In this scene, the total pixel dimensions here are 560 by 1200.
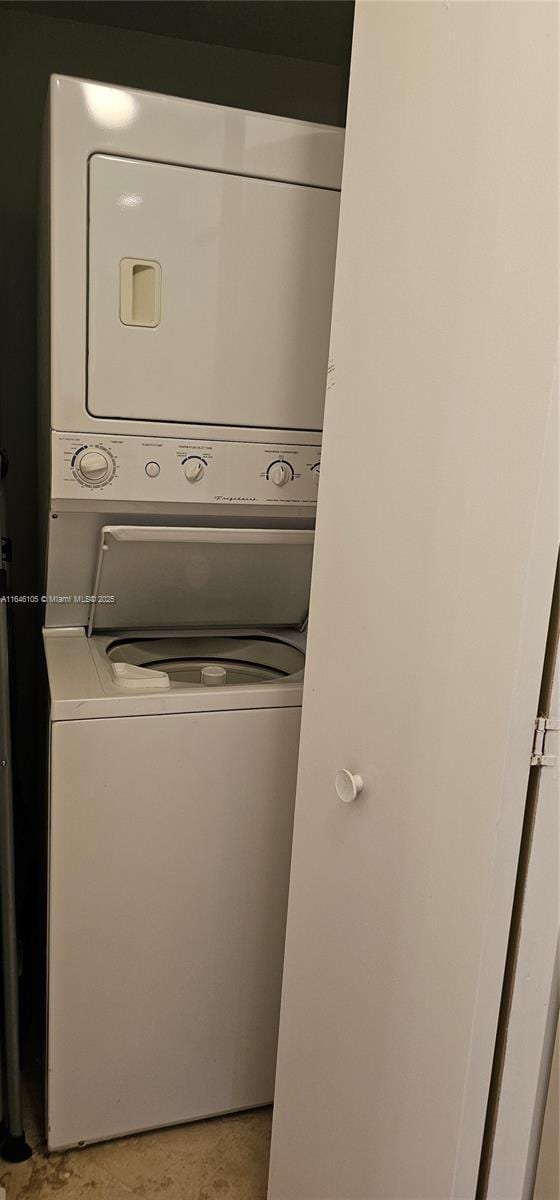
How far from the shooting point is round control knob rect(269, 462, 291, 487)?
5.39 feet

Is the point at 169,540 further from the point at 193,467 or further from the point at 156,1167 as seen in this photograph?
the point at 156,1167

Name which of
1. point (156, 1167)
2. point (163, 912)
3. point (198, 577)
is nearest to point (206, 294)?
point (198, 577)

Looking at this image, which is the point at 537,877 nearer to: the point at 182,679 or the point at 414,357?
the point at 414,357

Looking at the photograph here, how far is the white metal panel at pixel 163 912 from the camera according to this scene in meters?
1.55

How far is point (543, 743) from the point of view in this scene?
2.79ft

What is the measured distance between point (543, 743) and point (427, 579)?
0.77 feet

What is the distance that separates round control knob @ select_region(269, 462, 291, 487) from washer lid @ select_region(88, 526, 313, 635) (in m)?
0.10

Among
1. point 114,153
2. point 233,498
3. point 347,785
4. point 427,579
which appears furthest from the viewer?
point 233,498

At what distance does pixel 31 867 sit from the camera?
2199mm

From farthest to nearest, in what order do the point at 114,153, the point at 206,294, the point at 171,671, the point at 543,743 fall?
1. the point at 171,671
2. the point at 206,294
3. the point at 114,153
4. the point at 543,743

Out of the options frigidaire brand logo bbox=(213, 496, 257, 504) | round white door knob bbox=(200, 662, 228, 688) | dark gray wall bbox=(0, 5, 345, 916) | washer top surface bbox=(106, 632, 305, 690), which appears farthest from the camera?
dark gray wall bbox=(0, 5, 345, 916)

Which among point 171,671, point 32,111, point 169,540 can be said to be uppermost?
point 32,111

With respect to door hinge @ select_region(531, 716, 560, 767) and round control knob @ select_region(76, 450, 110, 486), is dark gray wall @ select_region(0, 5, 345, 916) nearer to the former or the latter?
round control knob @ select_region(76, 450, 110, 486)

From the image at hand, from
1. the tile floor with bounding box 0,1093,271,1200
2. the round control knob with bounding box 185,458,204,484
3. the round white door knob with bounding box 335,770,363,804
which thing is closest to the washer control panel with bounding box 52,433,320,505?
the round control knob with bounding box 185,458,204,484
